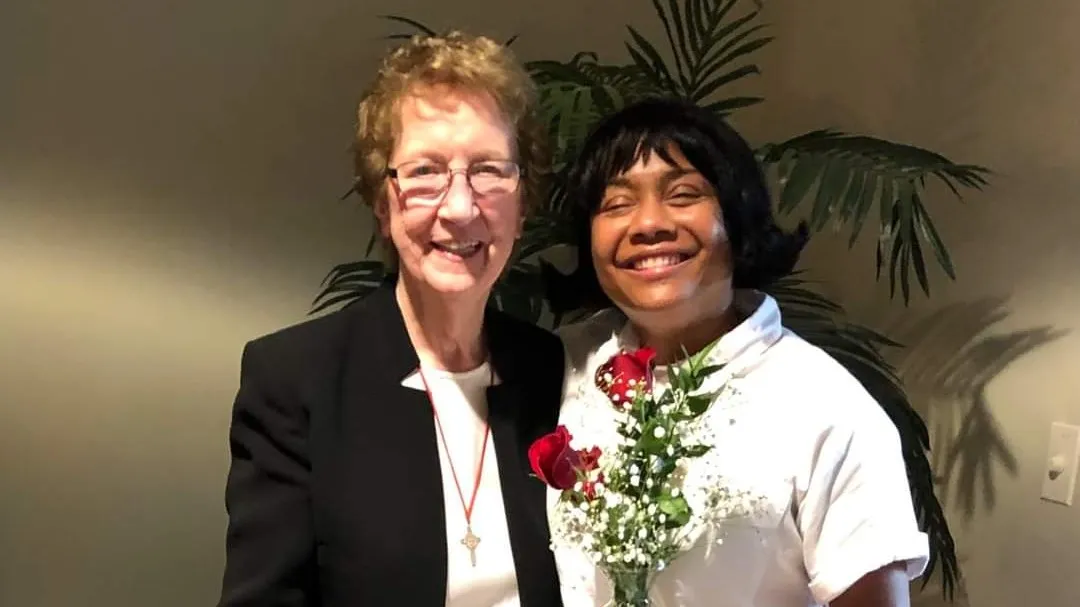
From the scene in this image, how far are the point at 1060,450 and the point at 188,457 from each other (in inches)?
65.8

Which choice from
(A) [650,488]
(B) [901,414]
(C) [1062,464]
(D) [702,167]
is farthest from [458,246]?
(C) [1062,464]

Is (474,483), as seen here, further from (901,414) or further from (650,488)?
(901,414)

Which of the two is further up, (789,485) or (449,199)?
(449,199)

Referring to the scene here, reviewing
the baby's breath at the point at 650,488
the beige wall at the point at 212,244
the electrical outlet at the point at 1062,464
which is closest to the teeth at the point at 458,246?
the baby's breath at the point at 650,488

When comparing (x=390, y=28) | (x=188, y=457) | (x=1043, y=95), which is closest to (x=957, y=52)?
(x=1043, y=95)

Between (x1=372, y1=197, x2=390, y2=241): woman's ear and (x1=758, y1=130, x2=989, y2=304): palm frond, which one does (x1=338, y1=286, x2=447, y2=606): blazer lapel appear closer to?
(x1=372, y1=197, x2=390, y2=241): woman's ear

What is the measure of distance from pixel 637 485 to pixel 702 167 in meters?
0.48

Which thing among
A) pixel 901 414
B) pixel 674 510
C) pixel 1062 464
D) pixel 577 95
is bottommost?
pixel 1062 464

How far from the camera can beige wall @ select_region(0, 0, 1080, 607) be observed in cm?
187

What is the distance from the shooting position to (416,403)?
141 centimetres

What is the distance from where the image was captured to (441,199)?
137 centimetres

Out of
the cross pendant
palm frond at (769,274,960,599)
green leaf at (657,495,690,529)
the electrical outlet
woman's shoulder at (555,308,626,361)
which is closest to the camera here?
green leaf at (657,495,690,529)

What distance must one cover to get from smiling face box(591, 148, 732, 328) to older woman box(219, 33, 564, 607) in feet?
0.49

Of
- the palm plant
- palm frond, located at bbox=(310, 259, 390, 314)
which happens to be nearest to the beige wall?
the palm plant
